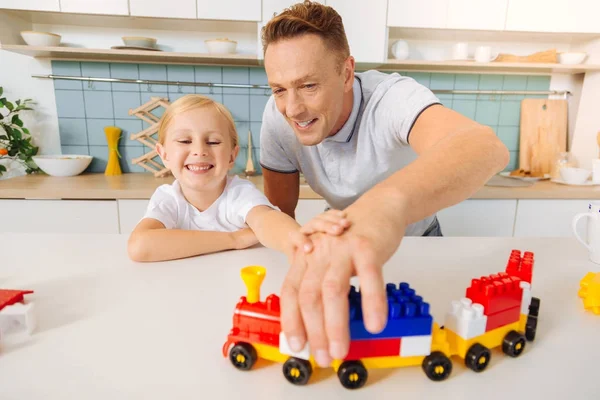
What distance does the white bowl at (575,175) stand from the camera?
194 centimetres

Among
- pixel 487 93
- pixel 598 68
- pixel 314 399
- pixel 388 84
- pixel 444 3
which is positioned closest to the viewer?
pixel 314 399

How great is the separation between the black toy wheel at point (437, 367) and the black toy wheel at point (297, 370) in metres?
0.13

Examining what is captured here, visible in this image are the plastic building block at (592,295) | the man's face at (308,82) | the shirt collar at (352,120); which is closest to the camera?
the plastic building block at (592,295)

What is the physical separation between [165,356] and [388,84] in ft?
2.80

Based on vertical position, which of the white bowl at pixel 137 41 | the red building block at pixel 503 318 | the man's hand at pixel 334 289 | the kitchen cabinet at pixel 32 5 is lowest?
the red building block at pixel 503 318

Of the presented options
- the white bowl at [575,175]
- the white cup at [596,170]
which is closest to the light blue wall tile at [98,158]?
the white bowl at [575,175]

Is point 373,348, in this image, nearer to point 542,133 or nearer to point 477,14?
point 477,14

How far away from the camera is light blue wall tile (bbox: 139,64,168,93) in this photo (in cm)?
207

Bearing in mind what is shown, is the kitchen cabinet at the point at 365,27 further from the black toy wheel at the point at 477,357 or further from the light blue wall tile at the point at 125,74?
the black toy wheel at the point at 477,357

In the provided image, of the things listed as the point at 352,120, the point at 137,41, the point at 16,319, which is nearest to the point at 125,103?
the point at 137,41

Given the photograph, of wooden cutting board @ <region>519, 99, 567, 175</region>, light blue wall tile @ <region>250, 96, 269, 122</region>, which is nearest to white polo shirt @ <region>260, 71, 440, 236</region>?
light blue wall tile @ <region>250, 96, 269, 122</region>

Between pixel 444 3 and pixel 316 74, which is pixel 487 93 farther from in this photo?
pixel 316 74

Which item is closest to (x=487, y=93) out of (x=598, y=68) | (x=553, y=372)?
(x=598, y=68)

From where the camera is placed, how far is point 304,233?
1.49ft
